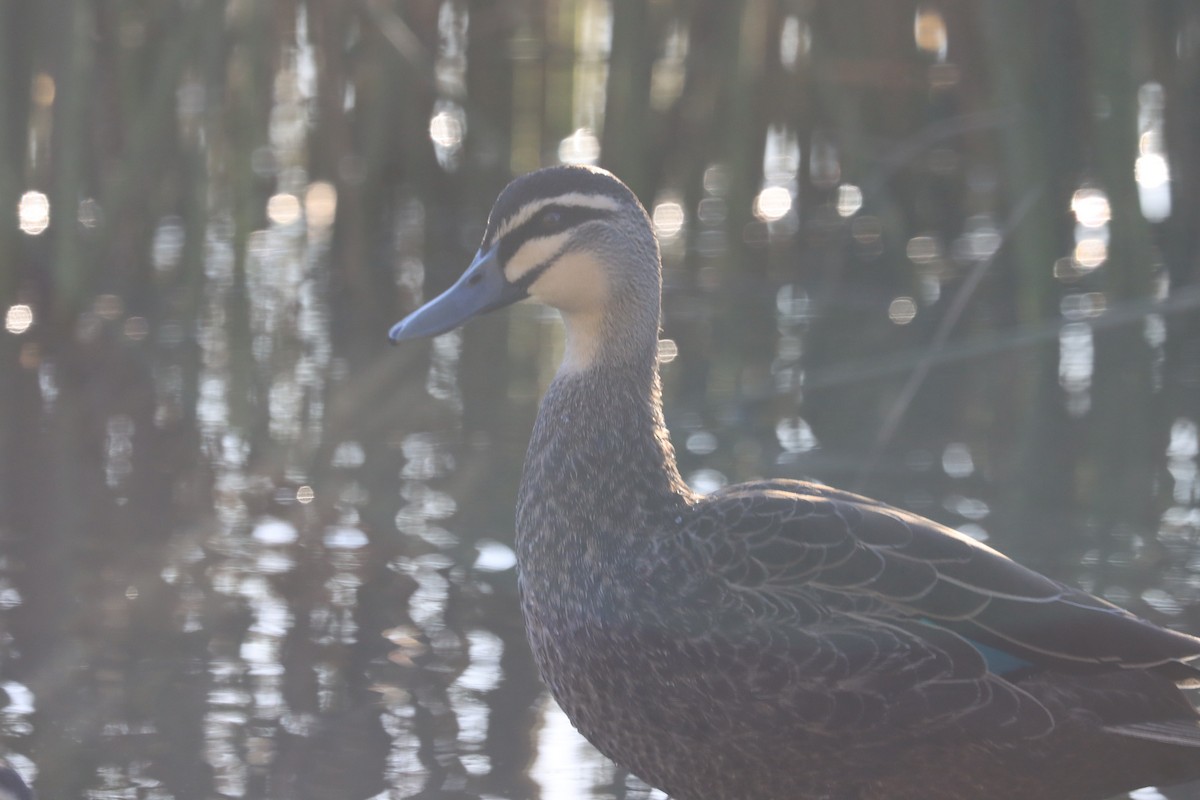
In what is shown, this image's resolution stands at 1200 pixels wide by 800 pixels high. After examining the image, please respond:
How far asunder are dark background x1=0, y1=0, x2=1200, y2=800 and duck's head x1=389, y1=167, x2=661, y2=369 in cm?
86

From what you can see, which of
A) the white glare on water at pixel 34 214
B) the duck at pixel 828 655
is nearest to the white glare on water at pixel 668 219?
the white glare on water at pixel 34 214

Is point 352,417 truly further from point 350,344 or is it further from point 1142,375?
point 1142,375

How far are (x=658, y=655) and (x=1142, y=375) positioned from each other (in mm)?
3508

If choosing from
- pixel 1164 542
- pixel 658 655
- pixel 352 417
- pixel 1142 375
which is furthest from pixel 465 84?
pixel 658 655

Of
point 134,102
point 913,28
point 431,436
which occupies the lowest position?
point 431,436

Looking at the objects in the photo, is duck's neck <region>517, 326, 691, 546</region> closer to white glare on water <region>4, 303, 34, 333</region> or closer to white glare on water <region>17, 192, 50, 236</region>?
white glare on water <region>4, 303, 34, 333</region>

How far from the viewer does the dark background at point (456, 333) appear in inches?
160

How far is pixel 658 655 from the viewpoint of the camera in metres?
3.20

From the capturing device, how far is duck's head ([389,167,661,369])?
11.8 ft

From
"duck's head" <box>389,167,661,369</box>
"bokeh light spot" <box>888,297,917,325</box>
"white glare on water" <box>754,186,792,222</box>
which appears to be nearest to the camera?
"duck's head" <box>389,167,661,369</box>

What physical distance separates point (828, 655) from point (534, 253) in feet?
3.40

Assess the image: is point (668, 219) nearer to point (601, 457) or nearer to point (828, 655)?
point (601, 457)

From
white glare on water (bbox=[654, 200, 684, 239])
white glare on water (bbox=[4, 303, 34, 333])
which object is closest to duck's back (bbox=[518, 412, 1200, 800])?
white glare on water (bbox=[4, 303, 34, 333])

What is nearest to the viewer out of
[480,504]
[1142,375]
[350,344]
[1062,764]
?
[1062,764]
